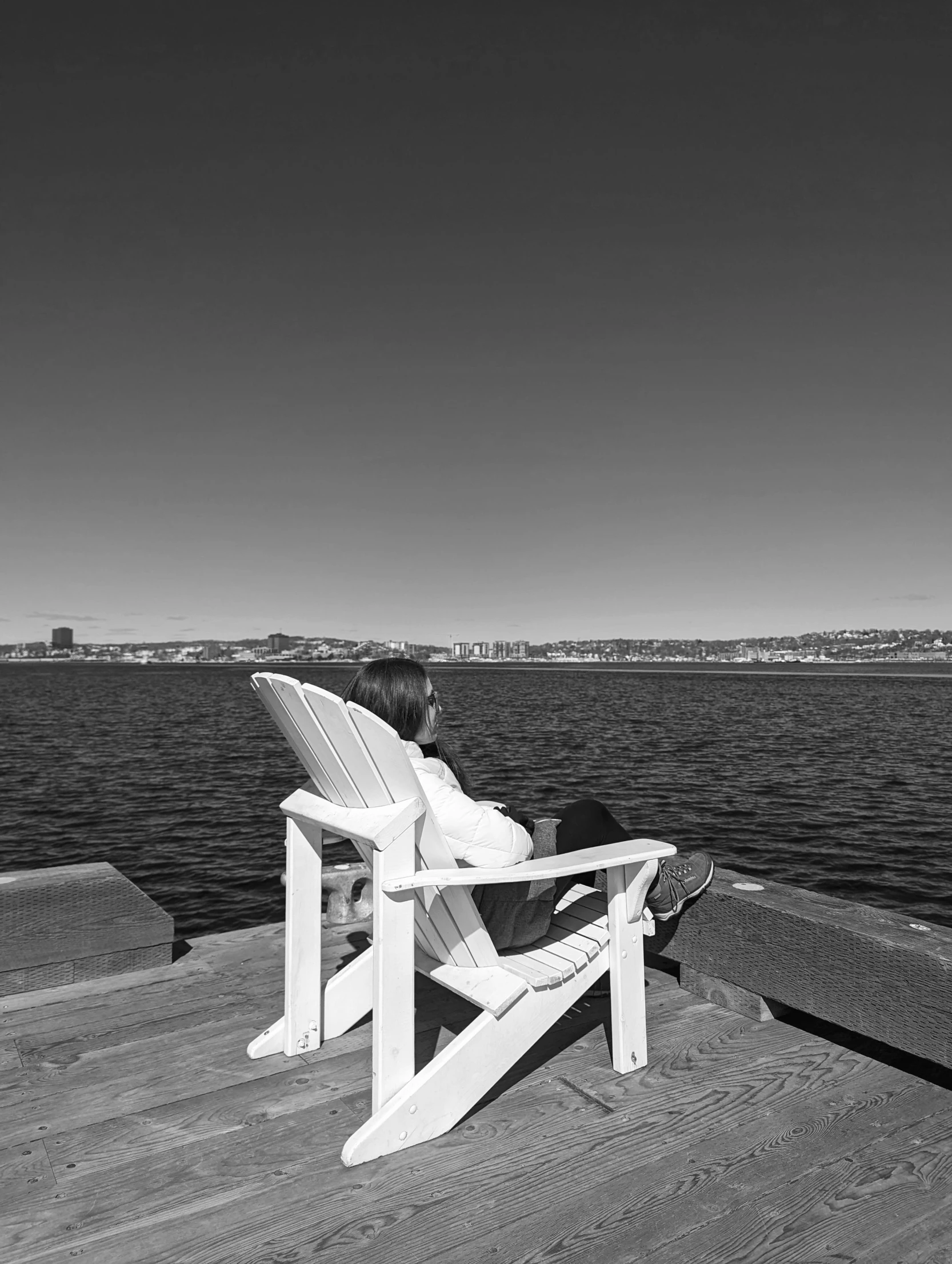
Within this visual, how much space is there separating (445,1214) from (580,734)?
95.7 ft

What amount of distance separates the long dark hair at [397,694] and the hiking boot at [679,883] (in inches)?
37.2

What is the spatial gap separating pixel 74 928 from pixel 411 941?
6.23ft

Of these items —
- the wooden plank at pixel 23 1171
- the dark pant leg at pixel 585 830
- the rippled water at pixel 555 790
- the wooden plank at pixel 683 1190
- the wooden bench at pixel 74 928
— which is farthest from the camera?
the rippled water at pixel 555 790

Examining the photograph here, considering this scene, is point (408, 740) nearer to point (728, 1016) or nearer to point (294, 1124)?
point (294, 1124)

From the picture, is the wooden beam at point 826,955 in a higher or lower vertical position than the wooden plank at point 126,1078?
higher

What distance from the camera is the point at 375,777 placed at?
7.97ft

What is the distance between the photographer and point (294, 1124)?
8.14 feet

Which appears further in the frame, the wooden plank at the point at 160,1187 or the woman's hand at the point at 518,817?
the woman's hand at the point at 518,817

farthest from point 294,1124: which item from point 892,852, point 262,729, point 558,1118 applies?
point 262,729

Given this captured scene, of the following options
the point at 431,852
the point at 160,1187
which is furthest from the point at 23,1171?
the point at 431,852

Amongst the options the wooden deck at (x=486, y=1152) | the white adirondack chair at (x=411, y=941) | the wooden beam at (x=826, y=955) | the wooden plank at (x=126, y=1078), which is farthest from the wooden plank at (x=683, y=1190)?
the wooden plank at (x=126, y=1078)

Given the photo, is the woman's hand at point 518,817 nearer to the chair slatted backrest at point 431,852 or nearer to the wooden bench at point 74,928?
the chair slatted backrest at point 431,852

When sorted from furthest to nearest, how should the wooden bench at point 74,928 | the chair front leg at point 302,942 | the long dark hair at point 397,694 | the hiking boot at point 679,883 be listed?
1. the wooden bench at point 74,928
2. the hiking boot at point 679,883
3. the chair front leg at point 302,942
4. the long dark hair at point 397,694

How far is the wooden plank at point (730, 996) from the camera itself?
10.5ft
